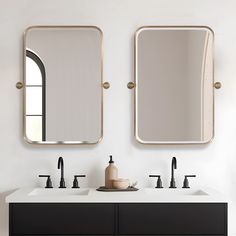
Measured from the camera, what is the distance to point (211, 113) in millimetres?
3674

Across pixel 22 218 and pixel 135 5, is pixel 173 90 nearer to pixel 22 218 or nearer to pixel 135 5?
pixel 135 5

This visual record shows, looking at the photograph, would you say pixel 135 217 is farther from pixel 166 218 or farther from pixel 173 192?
pixel 173 192

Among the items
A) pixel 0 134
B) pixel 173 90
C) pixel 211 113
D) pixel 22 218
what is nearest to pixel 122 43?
pixel 173 90

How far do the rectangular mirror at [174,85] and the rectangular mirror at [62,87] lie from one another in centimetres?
29

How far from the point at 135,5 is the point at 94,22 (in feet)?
1.00

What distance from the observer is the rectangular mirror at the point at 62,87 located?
3664mm

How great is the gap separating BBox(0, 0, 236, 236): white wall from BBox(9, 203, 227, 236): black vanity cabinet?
550 millimetres

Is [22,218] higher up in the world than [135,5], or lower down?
lower down

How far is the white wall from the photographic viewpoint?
3.69 m

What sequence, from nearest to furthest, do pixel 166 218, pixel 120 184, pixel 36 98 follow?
pixel 166 218 < pixel 120 184 < pixel 36 98

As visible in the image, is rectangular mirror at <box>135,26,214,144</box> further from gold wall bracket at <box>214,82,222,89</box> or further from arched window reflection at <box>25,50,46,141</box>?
arched window reflection at <box>25,50,46,141</box>

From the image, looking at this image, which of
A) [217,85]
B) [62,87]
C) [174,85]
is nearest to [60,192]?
[62,87]

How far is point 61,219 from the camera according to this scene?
3156mm

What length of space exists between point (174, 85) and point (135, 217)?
3.29 ft
